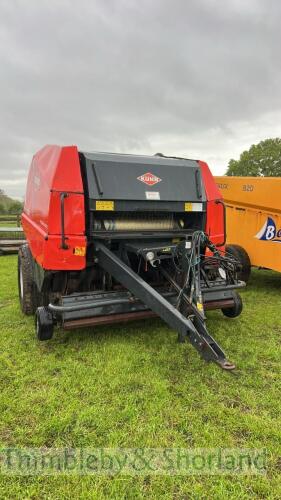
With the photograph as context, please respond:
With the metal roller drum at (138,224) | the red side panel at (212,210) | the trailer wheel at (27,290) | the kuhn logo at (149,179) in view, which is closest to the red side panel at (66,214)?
the metal roller drum at (138,224)

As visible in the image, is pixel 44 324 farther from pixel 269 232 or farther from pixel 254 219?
pixel 254 219

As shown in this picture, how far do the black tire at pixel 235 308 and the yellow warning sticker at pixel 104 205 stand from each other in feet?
5.66

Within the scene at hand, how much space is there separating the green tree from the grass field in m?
33.8

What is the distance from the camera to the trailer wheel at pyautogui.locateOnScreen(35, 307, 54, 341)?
10.7 ft

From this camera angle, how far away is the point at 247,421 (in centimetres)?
227

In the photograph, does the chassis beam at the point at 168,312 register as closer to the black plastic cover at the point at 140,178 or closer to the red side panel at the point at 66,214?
the red side panel at the point at 66,214

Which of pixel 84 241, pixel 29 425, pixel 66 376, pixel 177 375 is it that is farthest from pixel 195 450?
pixel 84 241

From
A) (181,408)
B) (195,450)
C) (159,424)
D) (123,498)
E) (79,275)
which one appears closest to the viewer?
(123,498)

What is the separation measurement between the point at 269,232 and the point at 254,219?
0.40m

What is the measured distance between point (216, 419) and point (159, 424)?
1.25 ft

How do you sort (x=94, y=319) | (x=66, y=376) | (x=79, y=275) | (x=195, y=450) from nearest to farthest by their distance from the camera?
(x=195, y=450), (x=66, y=376), (x=94, y=319), (x=79, y=275)

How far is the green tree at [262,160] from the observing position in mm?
34531

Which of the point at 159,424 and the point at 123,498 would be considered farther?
the point at 159,424

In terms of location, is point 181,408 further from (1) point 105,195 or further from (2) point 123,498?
(1) point 105,195
